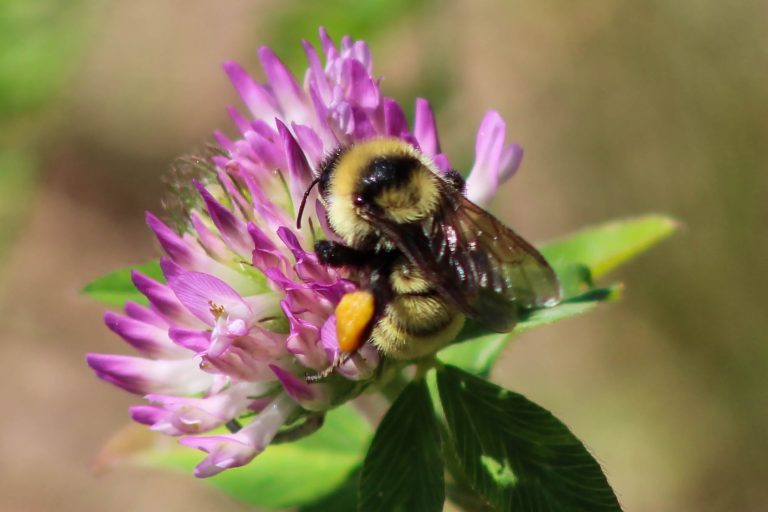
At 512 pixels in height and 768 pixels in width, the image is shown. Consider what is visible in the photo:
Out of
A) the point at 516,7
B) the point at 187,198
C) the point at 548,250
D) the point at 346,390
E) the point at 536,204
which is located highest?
the point at 516,7

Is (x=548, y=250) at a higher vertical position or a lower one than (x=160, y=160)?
lower

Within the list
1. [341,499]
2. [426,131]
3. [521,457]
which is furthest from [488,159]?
Result: [341,499]

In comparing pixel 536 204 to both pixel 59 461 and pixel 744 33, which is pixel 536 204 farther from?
pixel 59 461

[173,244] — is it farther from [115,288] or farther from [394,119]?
[115,288]

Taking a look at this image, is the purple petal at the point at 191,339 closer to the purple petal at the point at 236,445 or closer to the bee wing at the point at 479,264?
the purple petal at the point at 236,445

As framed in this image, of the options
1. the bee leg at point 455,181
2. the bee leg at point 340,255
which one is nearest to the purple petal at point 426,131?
the bee leg at point 455,181

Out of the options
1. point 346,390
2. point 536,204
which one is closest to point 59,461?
point 536,204
